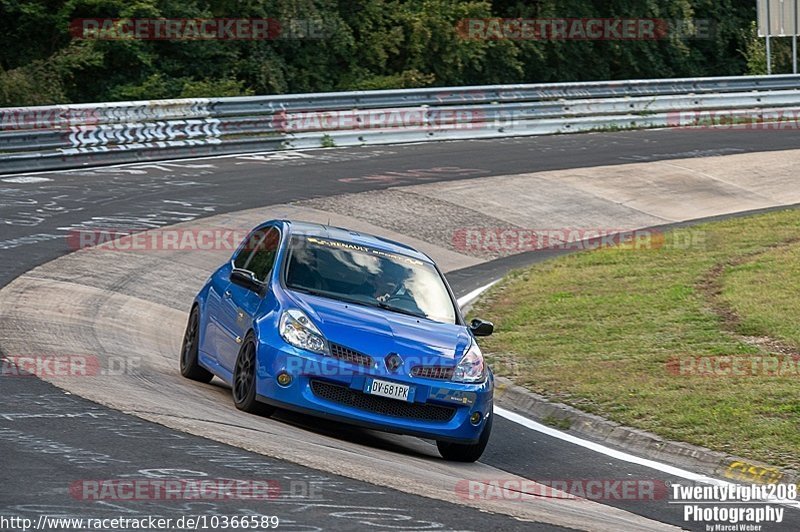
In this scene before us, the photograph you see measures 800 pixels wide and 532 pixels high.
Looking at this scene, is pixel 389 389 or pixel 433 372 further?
pixel 433 372

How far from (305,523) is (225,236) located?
13897mm

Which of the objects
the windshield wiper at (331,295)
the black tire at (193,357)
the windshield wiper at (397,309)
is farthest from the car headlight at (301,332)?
the black tire at (193,357)

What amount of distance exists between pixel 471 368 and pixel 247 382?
1685 mm

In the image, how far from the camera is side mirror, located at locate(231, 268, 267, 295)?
1063cm

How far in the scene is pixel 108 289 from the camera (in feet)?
51.5

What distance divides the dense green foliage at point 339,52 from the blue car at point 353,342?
21.9 m

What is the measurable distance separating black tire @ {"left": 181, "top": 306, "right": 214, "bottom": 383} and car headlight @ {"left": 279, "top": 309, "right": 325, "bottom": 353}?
6.29 ft

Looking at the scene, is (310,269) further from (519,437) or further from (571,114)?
(571,114)

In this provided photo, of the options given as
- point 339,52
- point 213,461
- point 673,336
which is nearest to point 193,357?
point 213,461

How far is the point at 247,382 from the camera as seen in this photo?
10.1 m

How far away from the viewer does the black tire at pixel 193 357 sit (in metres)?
11.8

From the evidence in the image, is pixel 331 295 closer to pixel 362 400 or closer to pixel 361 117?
pixel 362 400

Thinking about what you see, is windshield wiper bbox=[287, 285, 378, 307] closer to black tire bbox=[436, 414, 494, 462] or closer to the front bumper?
the front bumper

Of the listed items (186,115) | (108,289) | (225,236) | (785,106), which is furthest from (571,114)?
(108,289)
